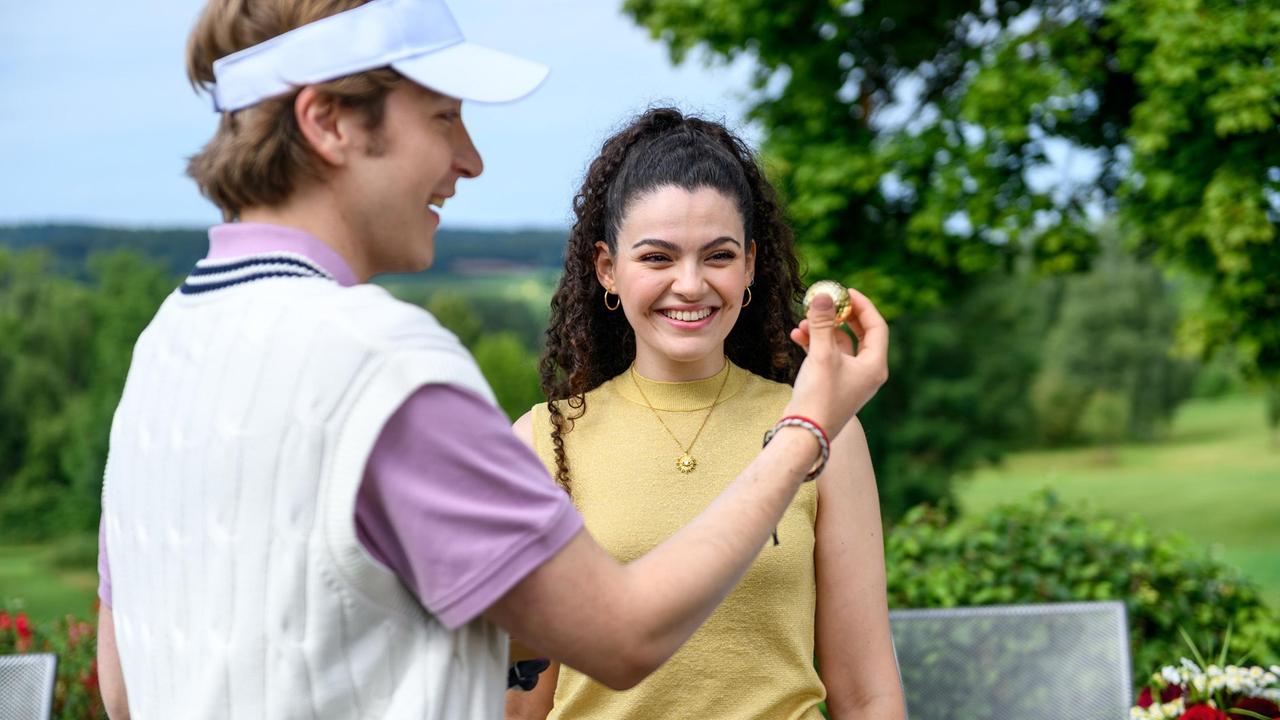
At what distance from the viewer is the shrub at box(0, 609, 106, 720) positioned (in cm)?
430

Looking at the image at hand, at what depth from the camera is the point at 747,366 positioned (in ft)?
8.54

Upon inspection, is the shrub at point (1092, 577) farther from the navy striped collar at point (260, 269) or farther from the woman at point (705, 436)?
the navy striped collar at point (260, 269)

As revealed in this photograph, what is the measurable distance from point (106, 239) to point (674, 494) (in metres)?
12.5

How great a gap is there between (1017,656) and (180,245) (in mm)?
11429

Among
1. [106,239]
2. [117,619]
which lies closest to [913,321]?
[106,239]

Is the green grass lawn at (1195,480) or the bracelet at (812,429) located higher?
the green grass lawn at (1195,480)

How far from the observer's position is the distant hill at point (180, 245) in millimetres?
12492

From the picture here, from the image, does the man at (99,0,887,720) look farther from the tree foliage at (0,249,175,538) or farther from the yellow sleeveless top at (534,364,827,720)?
the tree foliage at (0,249,175,538)

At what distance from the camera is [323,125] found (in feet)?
4.42

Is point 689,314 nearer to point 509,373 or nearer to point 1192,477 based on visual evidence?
point 509,373

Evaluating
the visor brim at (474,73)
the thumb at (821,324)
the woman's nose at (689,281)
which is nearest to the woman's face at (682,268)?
the woman's nose at (689,281)

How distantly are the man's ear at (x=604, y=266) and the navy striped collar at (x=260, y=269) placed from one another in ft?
3.99

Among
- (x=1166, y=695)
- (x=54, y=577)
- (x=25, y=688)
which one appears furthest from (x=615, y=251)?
(x=54, y=577)

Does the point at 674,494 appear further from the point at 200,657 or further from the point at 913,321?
the point at 913,321
